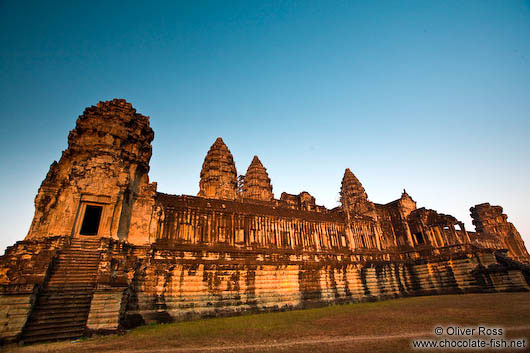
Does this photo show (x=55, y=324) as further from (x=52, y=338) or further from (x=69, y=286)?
(x=69, y=286)

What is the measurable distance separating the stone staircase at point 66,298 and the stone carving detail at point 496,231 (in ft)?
210

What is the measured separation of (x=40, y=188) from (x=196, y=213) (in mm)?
10184

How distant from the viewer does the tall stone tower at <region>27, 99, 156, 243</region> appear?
1655cm

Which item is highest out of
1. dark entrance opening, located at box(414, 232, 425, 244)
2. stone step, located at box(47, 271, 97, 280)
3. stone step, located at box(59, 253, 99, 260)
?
dark entrance opening, located at box(414, 232, 425, 244)

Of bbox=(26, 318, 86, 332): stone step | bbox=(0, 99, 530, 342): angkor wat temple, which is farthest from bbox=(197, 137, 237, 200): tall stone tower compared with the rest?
bbox=(26, 318, 86, 332): stone step

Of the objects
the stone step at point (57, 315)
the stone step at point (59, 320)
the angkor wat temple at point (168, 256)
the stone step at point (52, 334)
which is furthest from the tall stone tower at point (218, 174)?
the stone step at point (52, 334)

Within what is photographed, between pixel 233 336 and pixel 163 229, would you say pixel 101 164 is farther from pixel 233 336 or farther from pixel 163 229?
pixel 233 336

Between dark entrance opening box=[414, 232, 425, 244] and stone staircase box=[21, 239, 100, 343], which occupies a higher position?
dark entrance opening box=[414, 232, 425, 244]

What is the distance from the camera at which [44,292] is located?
1220 cm

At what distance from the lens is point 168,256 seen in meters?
18.4

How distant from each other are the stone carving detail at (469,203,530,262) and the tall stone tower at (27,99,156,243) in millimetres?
61668

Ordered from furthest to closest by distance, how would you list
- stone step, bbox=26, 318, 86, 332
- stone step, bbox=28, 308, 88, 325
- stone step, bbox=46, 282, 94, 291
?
stone step, bbox=46, 282, 94, 291 → stone step, bbox=28, 308, 88, 325 → stone step, bbox=26, 318, 86, 332

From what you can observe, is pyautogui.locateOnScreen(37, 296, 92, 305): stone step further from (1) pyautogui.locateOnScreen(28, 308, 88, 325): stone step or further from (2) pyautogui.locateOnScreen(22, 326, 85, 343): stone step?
(2) pyautogui.locateOnScreen(22, 326, 85, 343): stone step

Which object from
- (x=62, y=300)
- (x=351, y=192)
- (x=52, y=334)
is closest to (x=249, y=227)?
(x=62, y=300)
